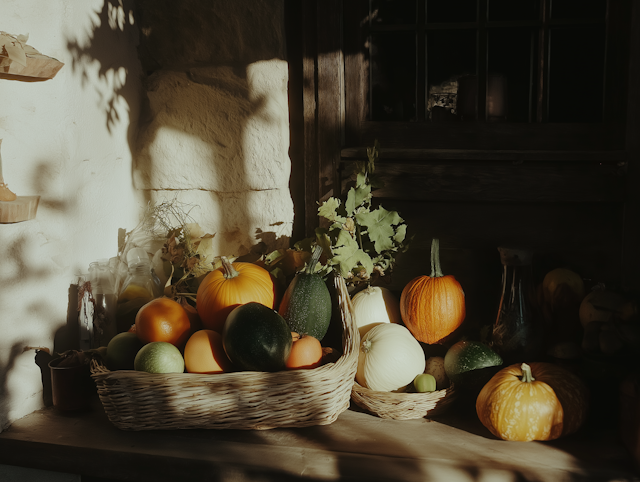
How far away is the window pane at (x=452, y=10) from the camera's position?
2.16 meters

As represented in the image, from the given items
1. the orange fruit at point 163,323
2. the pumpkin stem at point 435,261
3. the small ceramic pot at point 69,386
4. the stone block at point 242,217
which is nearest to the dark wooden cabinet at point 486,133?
the stone block at point 242,217

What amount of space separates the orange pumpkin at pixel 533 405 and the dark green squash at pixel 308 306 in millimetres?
601

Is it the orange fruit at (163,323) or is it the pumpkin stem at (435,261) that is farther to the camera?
the pumpkin stem at (435,261)

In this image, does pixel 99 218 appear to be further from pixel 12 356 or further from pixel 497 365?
pixel 497 365

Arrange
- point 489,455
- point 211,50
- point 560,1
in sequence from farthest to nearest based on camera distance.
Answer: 1. point 211,50
2. point 560,1
3. point 489,455

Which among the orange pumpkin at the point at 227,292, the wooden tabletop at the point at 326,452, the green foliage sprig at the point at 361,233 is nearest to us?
the wooden tabletop at the point at 326,452

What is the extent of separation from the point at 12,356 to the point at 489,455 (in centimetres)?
155

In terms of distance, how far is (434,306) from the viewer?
6.34 ft

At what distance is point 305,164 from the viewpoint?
2.31 metres

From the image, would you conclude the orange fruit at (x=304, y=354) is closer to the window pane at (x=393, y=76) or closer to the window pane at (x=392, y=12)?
the window pane at (x=393, y=76)

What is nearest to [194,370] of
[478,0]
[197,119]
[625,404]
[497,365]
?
[497,365]

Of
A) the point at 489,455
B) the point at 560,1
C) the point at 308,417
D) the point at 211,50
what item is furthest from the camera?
the point at 211,50

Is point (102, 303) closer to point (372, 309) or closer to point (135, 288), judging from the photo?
point (135, 288)

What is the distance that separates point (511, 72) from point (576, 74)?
0.83 ft
